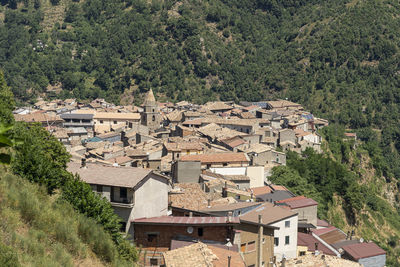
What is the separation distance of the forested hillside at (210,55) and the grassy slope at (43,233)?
101 metres

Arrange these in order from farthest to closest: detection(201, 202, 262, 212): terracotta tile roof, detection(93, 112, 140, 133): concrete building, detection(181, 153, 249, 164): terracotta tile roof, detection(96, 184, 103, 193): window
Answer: detection(93, 112, 140, 133): concrete building, detection(181, 153, 249, 164): terracotta tile roof, detection(201, 202, 262, 212): terracotta tile roof, detection(96, 184, 103, 193): window

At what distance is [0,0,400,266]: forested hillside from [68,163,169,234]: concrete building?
9126cm

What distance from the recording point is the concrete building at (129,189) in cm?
2645

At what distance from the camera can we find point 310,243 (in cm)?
3509

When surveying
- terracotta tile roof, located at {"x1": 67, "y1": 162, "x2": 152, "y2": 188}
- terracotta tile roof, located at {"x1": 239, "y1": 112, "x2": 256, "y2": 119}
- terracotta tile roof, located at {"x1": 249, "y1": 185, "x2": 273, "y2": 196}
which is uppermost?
terracotta tile roof, located at {"x1": 67, "y1": 162, "x2": 152, "y2": 188}

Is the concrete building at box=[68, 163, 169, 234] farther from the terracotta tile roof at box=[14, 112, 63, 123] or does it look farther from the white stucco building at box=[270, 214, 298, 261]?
the terracotta tile roof at box=[14, 112, 63, 123]

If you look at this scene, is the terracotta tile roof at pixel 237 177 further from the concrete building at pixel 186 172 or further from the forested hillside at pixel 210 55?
the forested hillside at pixel 210 55

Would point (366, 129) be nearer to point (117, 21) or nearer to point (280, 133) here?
point (280, 133)

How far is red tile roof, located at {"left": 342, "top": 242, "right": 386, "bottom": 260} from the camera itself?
36.2 meters

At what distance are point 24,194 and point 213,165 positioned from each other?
35835 millimetres

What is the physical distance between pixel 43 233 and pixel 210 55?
485ft

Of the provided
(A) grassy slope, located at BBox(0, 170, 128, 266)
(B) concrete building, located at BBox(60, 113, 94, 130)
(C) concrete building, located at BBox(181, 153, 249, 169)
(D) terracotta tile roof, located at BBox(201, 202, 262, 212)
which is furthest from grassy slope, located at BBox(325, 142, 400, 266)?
(A) grassy slope, located at BBox(0, 170, 128, 266)

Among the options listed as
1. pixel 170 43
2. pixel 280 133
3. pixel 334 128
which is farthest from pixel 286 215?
pixel 170 43

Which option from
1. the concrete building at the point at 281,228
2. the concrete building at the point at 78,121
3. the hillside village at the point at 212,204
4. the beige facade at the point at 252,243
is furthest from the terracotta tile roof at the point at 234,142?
the beige facade at the point at 252,243
